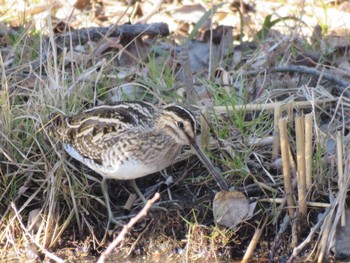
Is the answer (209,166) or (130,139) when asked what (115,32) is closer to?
(130,139)

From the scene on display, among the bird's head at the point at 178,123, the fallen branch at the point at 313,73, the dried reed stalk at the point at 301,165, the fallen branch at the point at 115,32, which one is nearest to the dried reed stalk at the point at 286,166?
the dried reed stalk at the point at 301,165

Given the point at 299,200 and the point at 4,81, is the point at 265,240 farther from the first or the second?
the point at 4,81

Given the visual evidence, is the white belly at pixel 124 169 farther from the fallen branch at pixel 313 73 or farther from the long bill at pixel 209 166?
the fallen branch at pixel 313 73

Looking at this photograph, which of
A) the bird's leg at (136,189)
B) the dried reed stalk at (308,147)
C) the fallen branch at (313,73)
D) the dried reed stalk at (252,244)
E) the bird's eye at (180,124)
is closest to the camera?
the dried reed stalk at (308,147)

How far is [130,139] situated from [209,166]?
508 mm

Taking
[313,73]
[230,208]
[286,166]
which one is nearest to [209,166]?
[230,208]

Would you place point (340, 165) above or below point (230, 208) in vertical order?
above

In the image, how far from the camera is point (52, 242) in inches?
228

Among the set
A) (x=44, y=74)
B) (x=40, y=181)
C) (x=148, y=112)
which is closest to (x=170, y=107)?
(x=148, y=112)

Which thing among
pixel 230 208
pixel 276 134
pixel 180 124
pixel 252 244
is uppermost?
pixel 180 124

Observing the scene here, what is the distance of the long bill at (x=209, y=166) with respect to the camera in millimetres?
5707

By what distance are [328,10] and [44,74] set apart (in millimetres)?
2668

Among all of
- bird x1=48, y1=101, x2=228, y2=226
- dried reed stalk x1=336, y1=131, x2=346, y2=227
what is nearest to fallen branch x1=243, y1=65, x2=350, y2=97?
dried reed stalk x1=336, y1=131, x2=346, y2=227

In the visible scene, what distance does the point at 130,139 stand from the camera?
575cm
